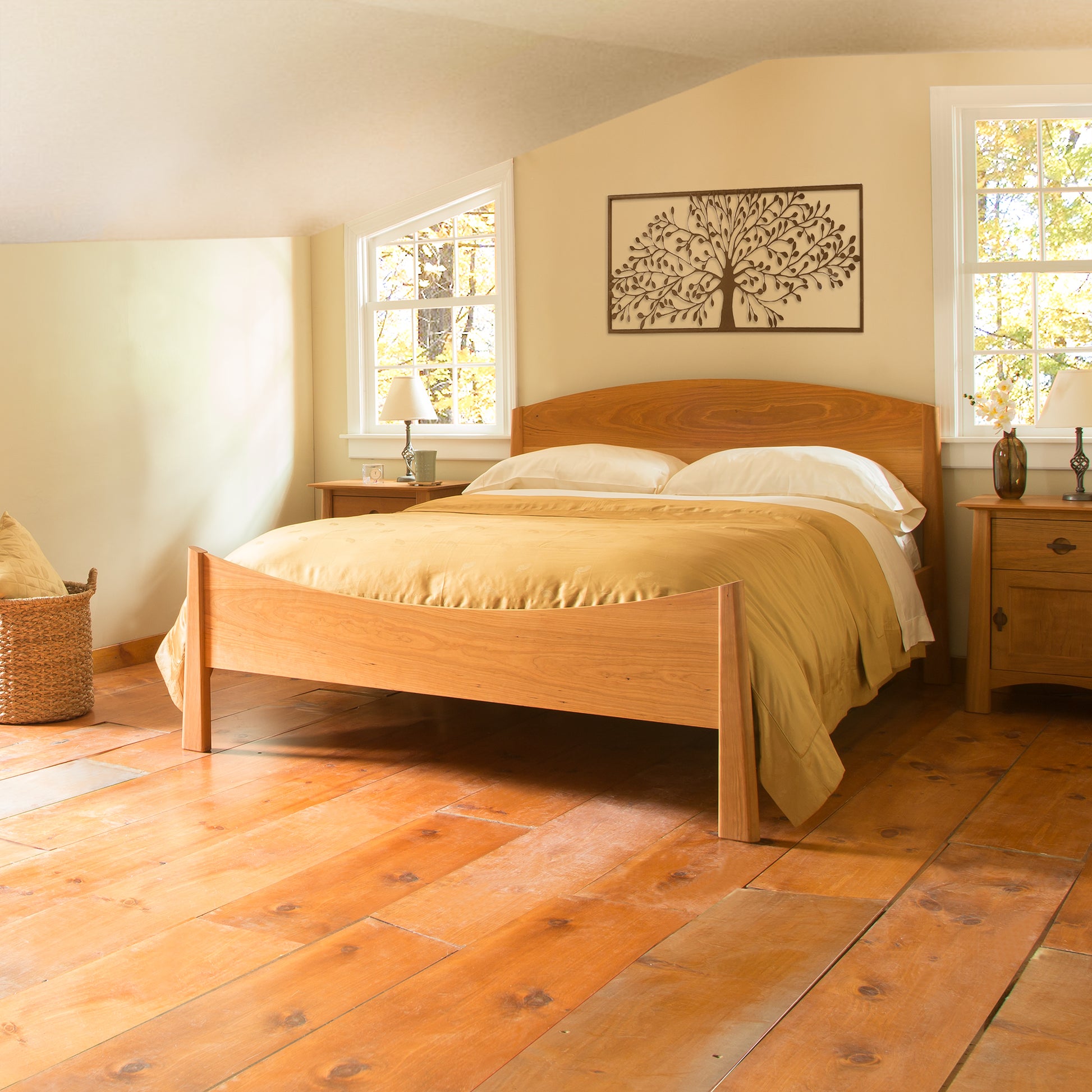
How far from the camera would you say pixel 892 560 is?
10.7ft

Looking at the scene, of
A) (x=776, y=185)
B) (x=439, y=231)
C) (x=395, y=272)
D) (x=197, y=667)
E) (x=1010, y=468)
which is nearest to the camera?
(x=197, y=667)

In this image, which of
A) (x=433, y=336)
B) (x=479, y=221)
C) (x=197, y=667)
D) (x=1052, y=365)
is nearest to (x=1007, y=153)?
(x=1052, y=365)

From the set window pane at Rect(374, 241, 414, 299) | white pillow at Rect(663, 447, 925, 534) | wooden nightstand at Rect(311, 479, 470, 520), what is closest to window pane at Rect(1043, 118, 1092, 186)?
white pillow at Rect(663, 447, 925, 534)

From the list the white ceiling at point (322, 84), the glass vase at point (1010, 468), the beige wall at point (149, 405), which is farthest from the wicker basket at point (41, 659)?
the white ceiling at point (322, 84)

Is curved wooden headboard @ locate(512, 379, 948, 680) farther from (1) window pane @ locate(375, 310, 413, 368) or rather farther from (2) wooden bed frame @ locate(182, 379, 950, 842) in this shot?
(1) window pane @ locate(375, 310, 413, 368)

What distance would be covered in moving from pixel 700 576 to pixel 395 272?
2.95 m

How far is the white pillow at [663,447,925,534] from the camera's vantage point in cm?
348

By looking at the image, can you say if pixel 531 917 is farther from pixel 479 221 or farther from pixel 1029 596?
pixel 479 221

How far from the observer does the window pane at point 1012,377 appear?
382 cm

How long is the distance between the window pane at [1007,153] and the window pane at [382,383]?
2447 millimetres

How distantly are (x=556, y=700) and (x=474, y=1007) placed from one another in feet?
3.10

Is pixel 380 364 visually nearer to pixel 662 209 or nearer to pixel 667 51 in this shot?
pixel 662 209

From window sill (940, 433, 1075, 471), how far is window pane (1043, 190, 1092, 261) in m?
0.65

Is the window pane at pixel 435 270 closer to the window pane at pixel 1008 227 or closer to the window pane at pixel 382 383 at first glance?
the window pane at pixel 382 383
